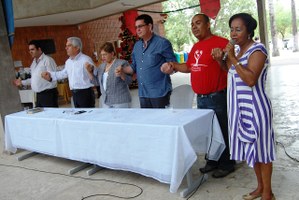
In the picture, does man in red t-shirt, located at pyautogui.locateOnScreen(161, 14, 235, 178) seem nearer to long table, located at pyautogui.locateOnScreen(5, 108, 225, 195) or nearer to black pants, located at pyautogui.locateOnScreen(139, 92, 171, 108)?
long table, located at pyautogui.locateOnScreen(5, 108, 225, 195)

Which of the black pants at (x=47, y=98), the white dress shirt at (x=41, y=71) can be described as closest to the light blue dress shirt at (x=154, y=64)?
the white dress shirt at (x=41, y=71)

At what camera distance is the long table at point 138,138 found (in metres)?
2.56

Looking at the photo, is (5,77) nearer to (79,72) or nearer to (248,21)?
(79,72)

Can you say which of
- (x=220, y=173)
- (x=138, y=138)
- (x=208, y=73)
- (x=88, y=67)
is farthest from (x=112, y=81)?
(x=220, y=173)

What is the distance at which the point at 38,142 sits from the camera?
3898 millimetres

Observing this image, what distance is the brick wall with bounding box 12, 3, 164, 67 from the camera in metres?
11.5

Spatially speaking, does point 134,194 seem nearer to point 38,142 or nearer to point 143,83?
point 143,83

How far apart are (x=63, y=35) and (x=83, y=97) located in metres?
9.18

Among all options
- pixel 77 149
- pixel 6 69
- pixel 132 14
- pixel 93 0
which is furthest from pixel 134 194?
pixel 132 14

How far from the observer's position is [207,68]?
2.87m

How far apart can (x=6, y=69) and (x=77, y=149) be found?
2.29m

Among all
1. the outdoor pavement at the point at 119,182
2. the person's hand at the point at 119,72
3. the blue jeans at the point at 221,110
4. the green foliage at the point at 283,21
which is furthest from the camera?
the green foliage at the point at 283,21

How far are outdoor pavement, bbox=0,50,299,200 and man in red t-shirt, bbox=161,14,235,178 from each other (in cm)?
23

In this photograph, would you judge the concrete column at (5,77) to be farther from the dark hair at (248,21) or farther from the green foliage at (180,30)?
the green foliage at (180,30)
